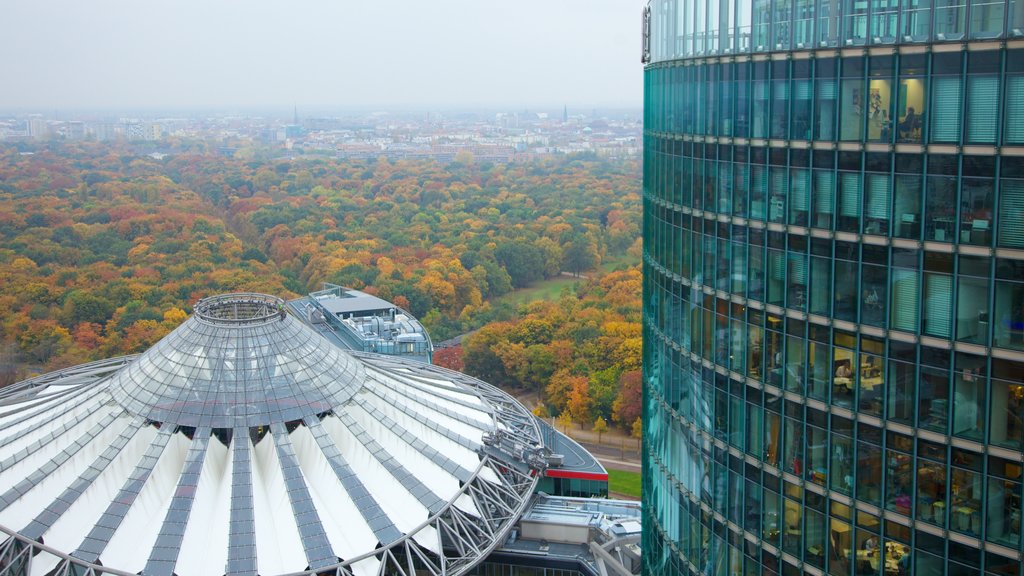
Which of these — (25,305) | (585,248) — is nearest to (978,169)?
(25,305)

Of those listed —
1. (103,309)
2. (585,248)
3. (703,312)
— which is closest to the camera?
(703,312)

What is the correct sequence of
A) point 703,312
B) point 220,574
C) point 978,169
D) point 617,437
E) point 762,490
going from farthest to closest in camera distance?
point 617,437 < point 220,574 < point 703,312 < point 762,490 < point 978,169

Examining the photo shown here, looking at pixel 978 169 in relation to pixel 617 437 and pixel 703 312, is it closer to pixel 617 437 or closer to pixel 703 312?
pixel 703 312

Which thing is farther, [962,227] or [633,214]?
[633,214]

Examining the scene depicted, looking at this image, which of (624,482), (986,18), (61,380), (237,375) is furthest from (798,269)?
(61,380)

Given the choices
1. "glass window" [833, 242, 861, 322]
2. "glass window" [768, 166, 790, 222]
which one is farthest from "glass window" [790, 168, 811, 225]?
"glass window" [833, 242, 861, 322]

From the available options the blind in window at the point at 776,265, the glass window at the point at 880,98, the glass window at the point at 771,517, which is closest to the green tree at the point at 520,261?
the glass window at the point at 771,517

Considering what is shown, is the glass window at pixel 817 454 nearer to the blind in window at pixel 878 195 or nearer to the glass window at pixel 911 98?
the blind in window at pixel 878 195

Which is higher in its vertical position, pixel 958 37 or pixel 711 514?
pixel 958 37
